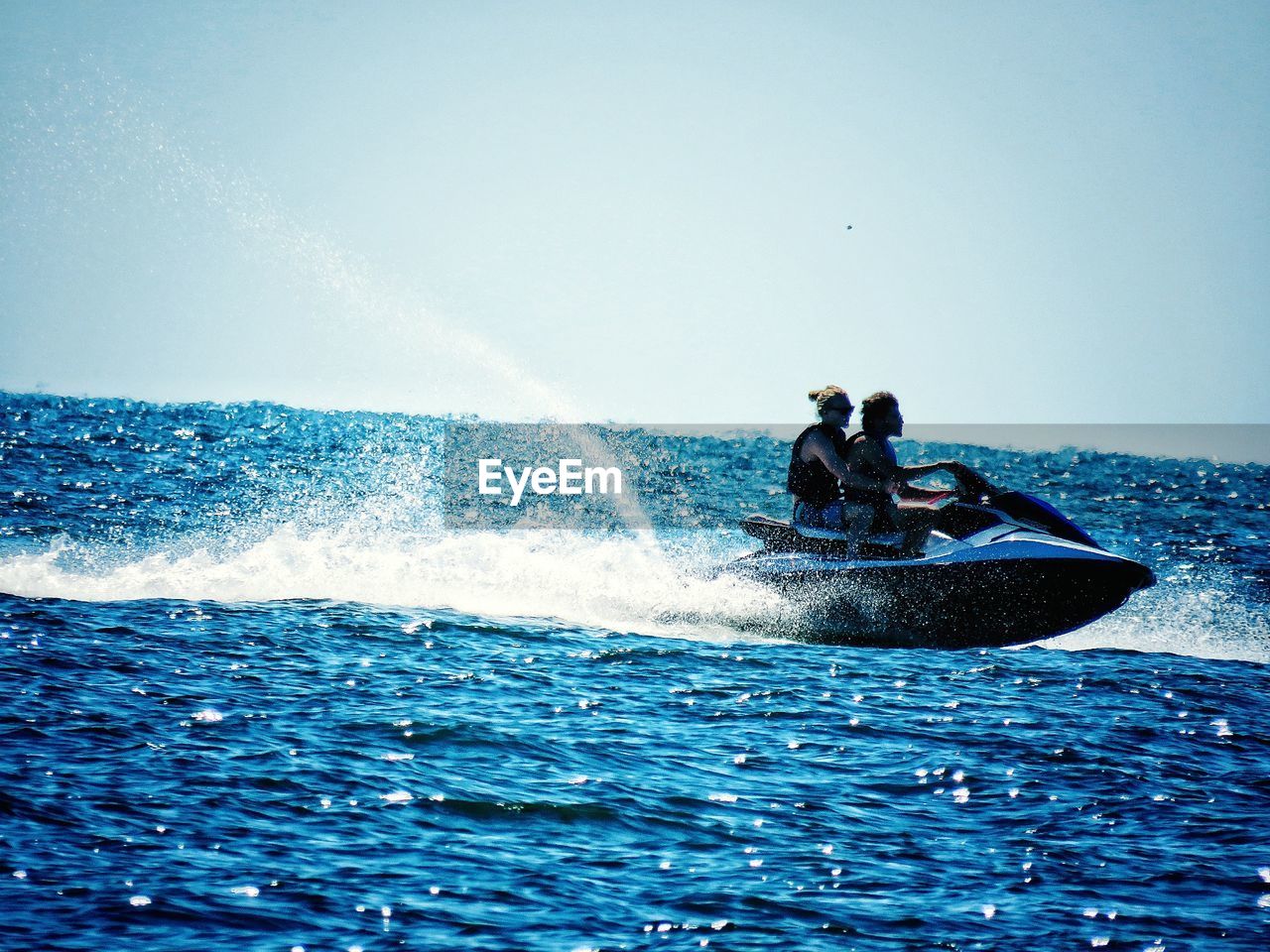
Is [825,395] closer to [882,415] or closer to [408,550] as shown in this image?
[882,415]

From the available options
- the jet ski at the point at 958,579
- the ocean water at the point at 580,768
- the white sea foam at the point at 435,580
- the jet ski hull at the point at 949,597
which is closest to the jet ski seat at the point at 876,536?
the jet ski at the point at 958,579

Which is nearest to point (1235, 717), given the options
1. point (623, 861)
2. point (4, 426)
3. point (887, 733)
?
point (887, 733)

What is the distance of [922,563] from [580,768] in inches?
175

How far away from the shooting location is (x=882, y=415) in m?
9.63

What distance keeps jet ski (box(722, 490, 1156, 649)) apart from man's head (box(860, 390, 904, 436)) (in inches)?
36.3

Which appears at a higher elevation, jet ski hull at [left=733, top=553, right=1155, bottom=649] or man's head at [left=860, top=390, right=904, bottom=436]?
man's head at [left=860, top=390, right=904, bottom=436]

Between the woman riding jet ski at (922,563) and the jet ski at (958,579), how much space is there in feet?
0.03

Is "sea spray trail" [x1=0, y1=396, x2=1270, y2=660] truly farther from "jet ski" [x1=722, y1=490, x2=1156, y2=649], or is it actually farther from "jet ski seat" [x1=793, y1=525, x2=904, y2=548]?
"jet ski seat" [x1=793, y1=525, x2=904, y2=548]

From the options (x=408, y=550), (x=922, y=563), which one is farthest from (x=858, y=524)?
(x=408, y=550)

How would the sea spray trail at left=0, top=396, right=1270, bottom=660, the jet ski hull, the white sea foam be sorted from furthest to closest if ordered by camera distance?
the sea spray trail at left=0, top=396, right=1270, bottom=660, the white sea foam, the jet ski hull

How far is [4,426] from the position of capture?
4016cm

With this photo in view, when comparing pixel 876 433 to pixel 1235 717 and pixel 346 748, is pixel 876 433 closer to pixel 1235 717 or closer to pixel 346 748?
pixel 1235 717

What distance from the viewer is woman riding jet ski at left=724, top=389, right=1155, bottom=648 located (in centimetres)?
942

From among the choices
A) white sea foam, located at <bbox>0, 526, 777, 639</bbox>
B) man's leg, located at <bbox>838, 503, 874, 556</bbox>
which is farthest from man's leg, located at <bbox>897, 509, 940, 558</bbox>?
white sea foam, located at <bbox>0, 526, 777, 639</bbox>
